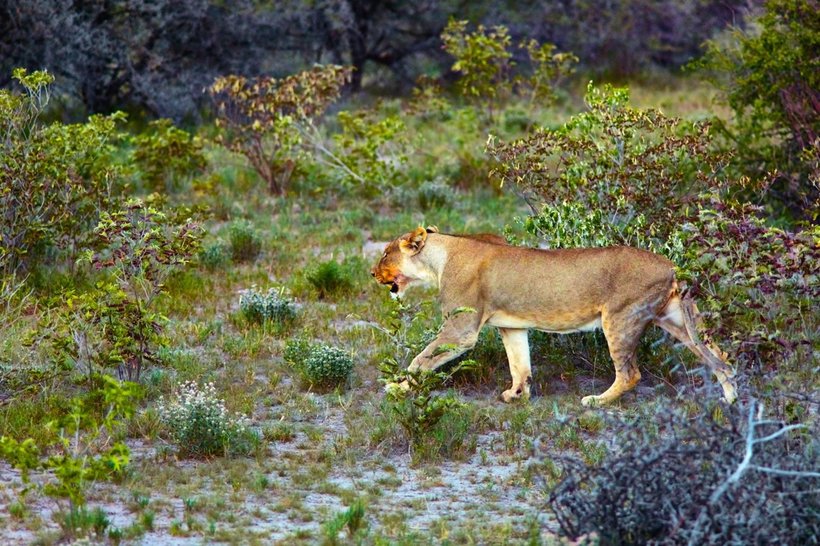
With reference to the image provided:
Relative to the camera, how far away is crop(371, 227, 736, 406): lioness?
8.19m

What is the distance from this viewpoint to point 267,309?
10242 millimetres

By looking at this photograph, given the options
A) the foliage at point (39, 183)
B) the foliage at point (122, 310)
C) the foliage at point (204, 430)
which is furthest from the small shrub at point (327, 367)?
the foliage at point (39, 183)

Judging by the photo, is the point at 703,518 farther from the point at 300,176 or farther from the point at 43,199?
the point at 300,176

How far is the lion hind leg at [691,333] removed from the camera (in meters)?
8.11

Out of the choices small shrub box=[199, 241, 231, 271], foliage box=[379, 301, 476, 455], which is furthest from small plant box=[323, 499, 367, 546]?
small shrub box=[199, 241, 231, 271]

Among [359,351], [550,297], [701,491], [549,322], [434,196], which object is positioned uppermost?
[701,491]

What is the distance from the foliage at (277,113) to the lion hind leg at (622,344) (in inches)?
251

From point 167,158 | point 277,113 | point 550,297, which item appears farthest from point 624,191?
point 167,158

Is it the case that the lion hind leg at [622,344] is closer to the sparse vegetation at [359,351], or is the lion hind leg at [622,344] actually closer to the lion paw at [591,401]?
the lion paw at [591,401]

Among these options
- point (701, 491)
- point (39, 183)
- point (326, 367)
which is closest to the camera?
point (701, 491)

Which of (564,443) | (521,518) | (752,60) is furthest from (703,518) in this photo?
(752,60)

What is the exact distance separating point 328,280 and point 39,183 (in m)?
2.53

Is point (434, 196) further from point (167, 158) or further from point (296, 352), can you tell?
point (296, 352)

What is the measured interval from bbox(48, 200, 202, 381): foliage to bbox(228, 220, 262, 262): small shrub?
321cm
